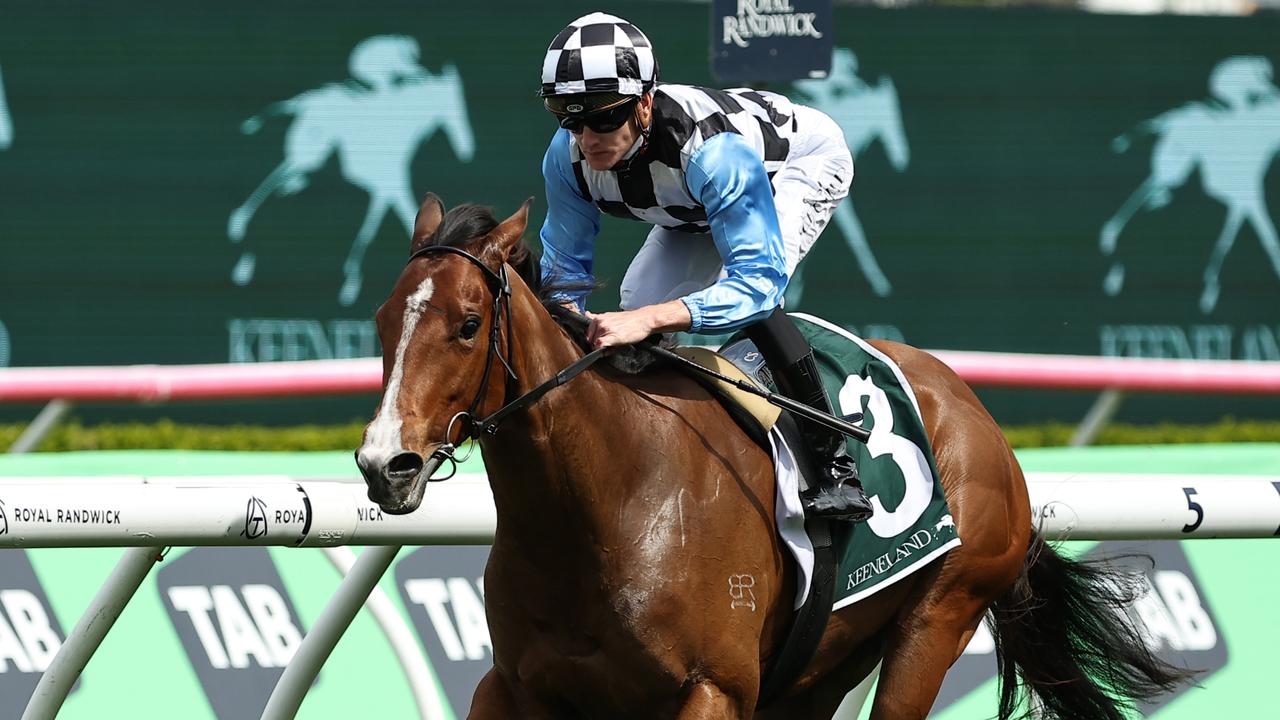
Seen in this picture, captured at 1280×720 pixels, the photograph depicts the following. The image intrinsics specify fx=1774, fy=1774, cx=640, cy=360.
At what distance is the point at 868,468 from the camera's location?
3.44 meters

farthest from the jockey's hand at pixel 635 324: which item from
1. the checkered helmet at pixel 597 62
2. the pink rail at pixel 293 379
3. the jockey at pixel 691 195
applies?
the pink rail at pixel 293 379

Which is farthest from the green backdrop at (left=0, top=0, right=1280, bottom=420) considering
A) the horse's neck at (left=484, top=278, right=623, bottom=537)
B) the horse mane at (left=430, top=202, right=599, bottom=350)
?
the horse's neck at (left=484, top=278, right=623, bottom=537)

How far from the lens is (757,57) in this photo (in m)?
4.84

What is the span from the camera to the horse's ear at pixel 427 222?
283cm

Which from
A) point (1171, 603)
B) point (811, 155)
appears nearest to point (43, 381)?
point (811, 155)

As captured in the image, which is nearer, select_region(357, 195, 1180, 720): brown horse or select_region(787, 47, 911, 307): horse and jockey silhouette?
select_region(357, 195, 1180, 720): brown horse

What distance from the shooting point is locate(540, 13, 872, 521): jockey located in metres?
3.05

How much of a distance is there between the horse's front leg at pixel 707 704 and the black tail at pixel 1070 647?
109 cm

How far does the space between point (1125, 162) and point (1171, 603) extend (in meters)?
3.50

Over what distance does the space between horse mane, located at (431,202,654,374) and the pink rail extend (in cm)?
228

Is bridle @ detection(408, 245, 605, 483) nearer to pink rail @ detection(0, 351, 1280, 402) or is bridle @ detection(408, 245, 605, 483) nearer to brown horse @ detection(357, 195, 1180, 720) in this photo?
brown horse @ detection(357, 195, 1180, 720)

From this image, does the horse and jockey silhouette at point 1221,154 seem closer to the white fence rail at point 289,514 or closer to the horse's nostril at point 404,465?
the white fence rail at point 289,514

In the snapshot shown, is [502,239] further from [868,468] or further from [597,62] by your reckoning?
[868,468]

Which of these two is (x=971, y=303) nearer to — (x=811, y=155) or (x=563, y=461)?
(x=811, y=155)
